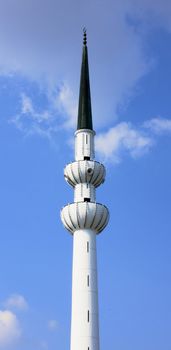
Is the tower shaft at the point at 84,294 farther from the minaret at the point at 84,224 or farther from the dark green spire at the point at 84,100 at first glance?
the dark green spire at the point at 84,100

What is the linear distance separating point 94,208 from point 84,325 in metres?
10.5

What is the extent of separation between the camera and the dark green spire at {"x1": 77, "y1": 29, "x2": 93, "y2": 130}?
58.6 meters

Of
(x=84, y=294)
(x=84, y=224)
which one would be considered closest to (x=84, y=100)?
(x=84, y=224)

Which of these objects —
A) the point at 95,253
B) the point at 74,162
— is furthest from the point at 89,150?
the point at 95,253

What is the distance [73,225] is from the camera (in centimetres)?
5297

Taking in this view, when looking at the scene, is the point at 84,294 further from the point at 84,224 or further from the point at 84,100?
the point at 84,100

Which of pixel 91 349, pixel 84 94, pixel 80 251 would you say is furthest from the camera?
pixel 84 94

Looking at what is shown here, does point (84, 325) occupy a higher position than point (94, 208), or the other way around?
point (94, 208)

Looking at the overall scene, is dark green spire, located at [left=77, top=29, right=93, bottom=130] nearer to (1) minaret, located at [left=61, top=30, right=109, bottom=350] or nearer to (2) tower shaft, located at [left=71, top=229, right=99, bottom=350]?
(1) minaret, located at [left=61, top=30, right=109, bottom=350]

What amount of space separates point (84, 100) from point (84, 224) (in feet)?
46.5

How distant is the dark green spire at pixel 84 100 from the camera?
58.6 meters

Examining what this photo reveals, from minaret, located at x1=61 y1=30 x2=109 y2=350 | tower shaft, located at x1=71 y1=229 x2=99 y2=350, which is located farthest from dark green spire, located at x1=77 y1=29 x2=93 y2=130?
tower shaft, located at x1=71 y1=229 x2=99 y2=350

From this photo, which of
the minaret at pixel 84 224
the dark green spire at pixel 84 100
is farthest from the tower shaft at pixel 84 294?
the dark green spire at pixel 84 100

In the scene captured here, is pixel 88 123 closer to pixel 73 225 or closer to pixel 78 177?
pixel 78 177
